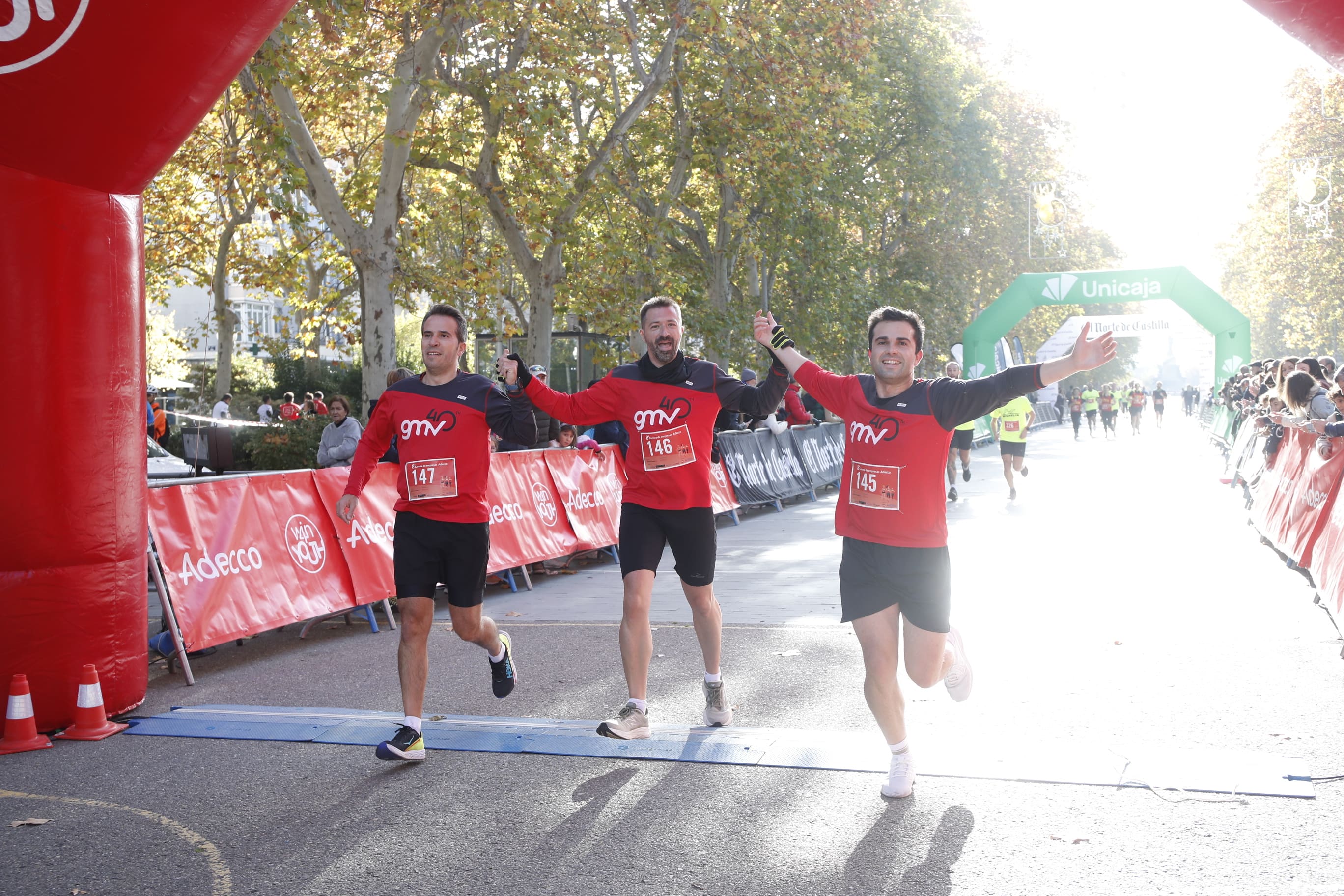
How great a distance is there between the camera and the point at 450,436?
18.7 ft

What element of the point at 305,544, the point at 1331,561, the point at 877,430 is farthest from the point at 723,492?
A: the point at 877,430

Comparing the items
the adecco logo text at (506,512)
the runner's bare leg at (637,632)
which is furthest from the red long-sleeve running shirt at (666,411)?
the adecco logo text at (506,512)

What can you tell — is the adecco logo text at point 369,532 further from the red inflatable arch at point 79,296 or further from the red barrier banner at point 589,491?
the red inflatable arch at point 79,296

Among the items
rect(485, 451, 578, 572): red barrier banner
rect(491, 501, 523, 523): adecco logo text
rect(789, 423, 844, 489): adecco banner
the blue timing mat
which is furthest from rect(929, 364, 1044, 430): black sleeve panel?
rect(789, 423, 844, 489): adecco banner

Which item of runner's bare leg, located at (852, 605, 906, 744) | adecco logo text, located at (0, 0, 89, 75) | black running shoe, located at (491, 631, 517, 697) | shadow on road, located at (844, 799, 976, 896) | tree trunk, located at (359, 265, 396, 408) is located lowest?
shadow on road, located at (844, 799, 976, 896)

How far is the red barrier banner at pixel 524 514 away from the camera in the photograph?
10.8 meters

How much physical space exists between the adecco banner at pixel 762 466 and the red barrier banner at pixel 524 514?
5.38 metres

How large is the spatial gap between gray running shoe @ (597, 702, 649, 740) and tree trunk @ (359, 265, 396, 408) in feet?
35.5

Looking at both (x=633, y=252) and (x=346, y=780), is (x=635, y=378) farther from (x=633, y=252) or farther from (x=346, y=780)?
(x=633, y=252)

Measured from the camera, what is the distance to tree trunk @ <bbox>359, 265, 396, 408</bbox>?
15.8 m

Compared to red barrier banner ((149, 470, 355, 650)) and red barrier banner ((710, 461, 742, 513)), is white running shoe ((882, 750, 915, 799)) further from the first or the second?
red barrier banner ((710, 461, 742, 513))

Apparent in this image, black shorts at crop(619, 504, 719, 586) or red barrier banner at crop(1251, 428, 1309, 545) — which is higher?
black shorts at crop(619, 504, 719, 586)

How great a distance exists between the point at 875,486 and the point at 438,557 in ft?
6.83

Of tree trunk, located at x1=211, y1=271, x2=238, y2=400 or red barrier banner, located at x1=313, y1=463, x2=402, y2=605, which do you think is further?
tree trunk, located at x1=211, y1=271, x2=238, y2=400
